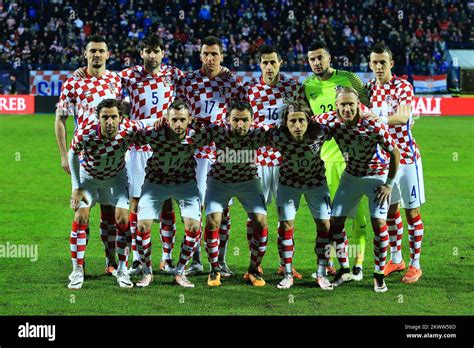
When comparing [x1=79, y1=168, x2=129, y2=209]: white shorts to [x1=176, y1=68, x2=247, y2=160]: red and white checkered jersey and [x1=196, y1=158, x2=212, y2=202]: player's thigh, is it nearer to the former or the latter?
[x1=196, y1=158, x2=212, y2=202]: player's thigh

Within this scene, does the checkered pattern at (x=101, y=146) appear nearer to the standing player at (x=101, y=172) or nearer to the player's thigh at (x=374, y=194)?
the standing player at (x=101, y=172)

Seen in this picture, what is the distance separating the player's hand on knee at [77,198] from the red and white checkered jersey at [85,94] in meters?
0.92

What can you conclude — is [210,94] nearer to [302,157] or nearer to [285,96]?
[285,96]

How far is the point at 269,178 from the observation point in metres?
9.82

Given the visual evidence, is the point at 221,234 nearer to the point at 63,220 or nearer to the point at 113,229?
the point at 113,229

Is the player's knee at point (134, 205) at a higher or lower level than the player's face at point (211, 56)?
lower

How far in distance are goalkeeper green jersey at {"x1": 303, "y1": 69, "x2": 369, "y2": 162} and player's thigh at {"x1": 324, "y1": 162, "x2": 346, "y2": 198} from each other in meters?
0.06

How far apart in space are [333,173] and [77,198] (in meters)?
2.92

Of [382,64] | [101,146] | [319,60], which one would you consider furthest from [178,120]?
[382,64]

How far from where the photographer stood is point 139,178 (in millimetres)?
10148

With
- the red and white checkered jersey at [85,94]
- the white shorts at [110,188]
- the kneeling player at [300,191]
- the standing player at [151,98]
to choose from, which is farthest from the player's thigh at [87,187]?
the kneeling player at [300,191]

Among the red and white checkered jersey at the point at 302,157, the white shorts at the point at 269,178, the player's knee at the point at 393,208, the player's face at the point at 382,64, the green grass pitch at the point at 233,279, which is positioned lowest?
the green grass pitch at the point at 233,279

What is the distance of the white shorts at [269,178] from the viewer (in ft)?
32.1

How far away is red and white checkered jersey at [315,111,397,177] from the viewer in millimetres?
8805
